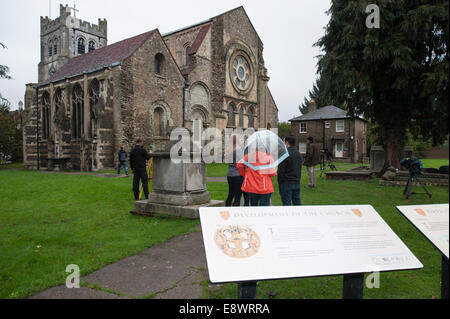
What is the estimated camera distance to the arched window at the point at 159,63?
2272cm

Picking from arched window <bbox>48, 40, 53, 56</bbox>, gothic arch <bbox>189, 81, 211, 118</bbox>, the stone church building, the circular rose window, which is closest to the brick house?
the stone church building

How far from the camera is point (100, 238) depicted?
17.5 ft

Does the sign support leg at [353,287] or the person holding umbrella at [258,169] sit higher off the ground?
the person holding umbrella at [258,169]

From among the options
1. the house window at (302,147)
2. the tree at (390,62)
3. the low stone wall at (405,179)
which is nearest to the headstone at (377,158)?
the tree at (390,62)

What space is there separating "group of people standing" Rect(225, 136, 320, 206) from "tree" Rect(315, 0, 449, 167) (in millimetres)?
4216

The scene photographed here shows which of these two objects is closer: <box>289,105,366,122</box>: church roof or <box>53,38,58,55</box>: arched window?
<box>289,105,366,122</box>: church roof

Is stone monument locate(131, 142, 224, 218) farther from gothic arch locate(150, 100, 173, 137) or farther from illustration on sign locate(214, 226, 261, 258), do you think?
gothic arch locate(150, 100, 173, 137)

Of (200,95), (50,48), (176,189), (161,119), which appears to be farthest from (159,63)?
(50,48)

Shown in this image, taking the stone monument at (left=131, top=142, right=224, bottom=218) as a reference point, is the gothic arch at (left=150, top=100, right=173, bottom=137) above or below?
above

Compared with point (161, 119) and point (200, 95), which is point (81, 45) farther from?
point (161, 119)

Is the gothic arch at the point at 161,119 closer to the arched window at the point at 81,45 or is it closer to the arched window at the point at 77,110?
the arched window at the point at 77,110

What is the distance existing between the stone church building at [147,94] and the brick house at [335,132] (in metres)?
5.90

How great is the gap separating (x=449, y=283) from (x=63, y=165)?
77.9ft

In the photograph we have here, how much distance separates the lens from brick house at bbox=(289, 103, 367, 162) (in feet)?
121
